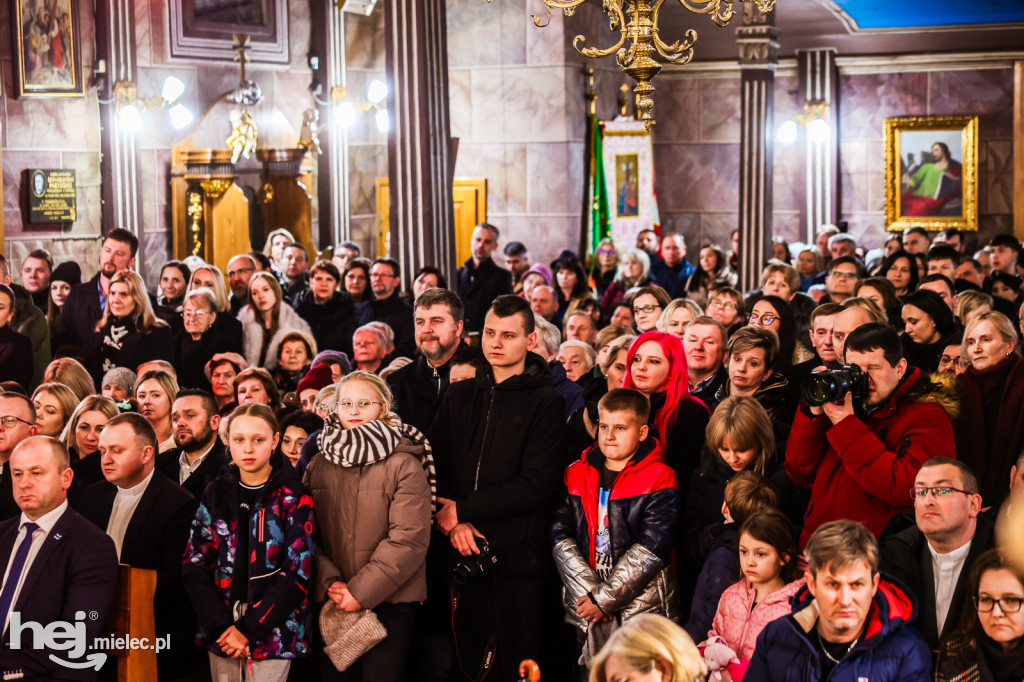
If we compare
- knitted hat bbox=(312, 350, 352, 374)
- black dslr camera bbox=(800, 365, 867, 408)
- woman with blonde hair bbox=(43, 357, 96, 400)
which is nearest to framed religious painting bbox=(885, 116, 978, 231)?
knitted hat bbox=(312, 350, 352, 374)

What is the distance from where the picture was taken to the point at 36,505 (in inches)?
177

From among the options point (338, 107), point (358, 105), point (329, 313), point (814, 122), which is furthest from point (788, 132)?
point (329, 313)

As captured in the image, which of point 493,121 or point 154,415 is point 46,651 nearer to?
point 154,415

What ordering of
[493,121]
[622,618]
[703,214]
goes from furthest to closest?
[703,214]
[493,121]
[622,618]

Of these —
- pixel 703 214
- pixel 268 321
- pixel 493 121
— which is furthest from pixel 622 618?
pixel 703 214

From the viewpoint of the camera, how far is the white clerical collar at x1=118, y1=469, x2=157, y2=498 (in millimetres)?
4965

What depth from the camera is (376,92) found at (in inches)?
587

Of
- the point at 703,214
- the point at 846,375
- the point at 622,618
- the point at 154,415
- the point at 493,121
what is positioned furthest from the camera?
the point at 703,214

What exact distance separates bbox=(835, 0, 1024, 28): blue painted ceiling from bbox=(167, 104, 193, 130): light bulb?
7689 mm

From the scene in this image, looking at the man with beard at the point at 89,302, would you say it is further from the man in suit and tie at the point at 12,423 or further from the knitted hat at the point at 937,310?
the knitted hat at the point at 937,310

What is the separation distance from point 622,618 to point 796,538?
2.40 ft

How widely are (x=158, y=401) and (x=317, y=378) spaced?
2.92 ft

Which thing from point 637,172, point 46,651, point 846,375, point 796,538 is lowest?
point 46,651

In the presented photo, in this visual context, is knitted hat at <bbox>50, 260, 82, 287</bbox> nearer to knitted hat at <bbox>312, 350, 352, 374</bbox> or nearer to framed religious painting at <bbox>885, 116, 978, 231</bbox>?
knitted hat at <bbox>312, 350, 352, 374</bbox>
